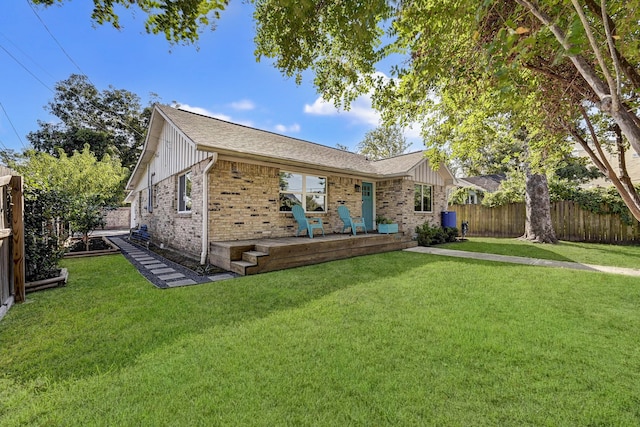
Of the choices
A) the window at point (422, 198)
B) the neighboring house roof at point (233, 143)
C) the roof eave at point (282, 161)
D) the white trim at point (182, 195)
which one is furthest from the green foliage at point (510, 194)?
the white trim at point (182, 195)

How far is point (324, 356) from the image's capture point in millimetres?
2459

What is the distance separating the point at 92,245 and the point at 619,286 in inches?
611

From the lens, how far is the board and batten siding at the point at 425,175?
1108 centimetres

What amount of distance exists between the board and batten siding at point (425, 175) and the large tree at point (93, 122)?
27.3m

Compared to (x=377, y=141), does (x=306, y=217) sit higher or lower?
lower

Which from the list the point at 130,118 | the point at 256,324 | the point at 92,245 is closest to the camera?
the point at 256,324

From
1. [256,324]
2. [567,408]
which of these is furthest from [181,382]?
[567,408]

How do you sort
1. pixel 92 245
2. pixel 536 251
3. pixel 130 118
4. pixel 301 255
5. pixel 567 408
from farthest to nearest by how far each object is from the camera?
pixel 130 118 → pixel 92 245 → pixel 536 251 → pixel 301 255 → pixel 567 408

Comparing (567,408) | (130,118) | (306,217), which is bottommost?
(567,408)

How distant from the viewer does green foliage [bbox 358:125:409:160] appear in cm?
2712

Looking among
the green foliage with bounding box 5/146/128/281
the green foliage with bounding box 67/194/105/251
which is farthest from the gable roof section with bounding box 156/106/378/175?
the green foliage with bounding box 67/194/105/251

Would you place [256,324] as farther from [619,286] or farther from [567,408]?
[619,286]

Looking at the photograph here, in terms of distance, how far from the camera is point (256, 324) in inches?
125

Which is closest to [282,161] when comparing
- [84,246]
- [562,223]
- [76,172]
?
[84,246]
